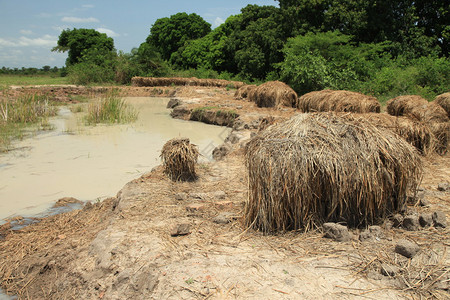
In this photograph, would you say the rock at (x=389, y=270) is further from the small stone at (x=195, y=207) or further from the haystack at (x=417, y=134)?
the haystack at (x=417, y=134)

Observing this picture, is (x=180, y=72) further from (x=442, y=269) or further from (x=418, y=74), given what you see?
(x=442, y=269)

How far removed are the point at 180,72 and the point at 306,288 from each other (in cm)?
2599

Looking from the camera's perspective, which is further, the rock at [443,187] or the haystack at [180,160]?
the haystack at [180,160]

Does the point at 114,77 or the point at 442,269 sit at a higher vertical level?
the point at 114,77

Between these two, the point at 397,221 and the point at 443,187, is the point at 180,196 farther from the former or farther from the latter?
the point at 443,187

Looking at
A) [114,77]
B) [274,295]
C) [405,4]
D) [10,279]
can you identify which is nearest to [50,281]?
[10,279]

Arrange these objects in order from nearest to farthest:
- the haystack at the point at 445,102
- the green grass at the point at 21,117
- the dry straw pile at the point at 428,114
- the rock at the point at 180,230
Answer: the rock at the point at 180,230 → the dry straw pile at the point at 428,114 → the haystack at the point at 445,102 → the green grass at the point at 21,117

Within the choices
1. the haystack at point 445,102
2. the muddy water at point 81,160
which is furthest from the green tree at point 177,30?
the haystack at point 445,102

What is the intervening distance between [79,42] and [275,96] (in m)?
28.0

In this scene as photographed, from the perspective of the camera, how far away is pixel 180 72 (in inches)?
1067

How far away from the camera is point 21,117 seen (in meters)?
11.0

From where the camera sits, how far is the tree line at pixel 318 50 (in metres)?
12.3

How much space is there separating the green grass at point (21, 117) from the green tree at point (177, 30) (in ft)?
75.4

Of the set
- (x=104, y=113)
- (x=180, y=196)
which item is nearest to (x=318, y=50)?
(x=104, y=113)
